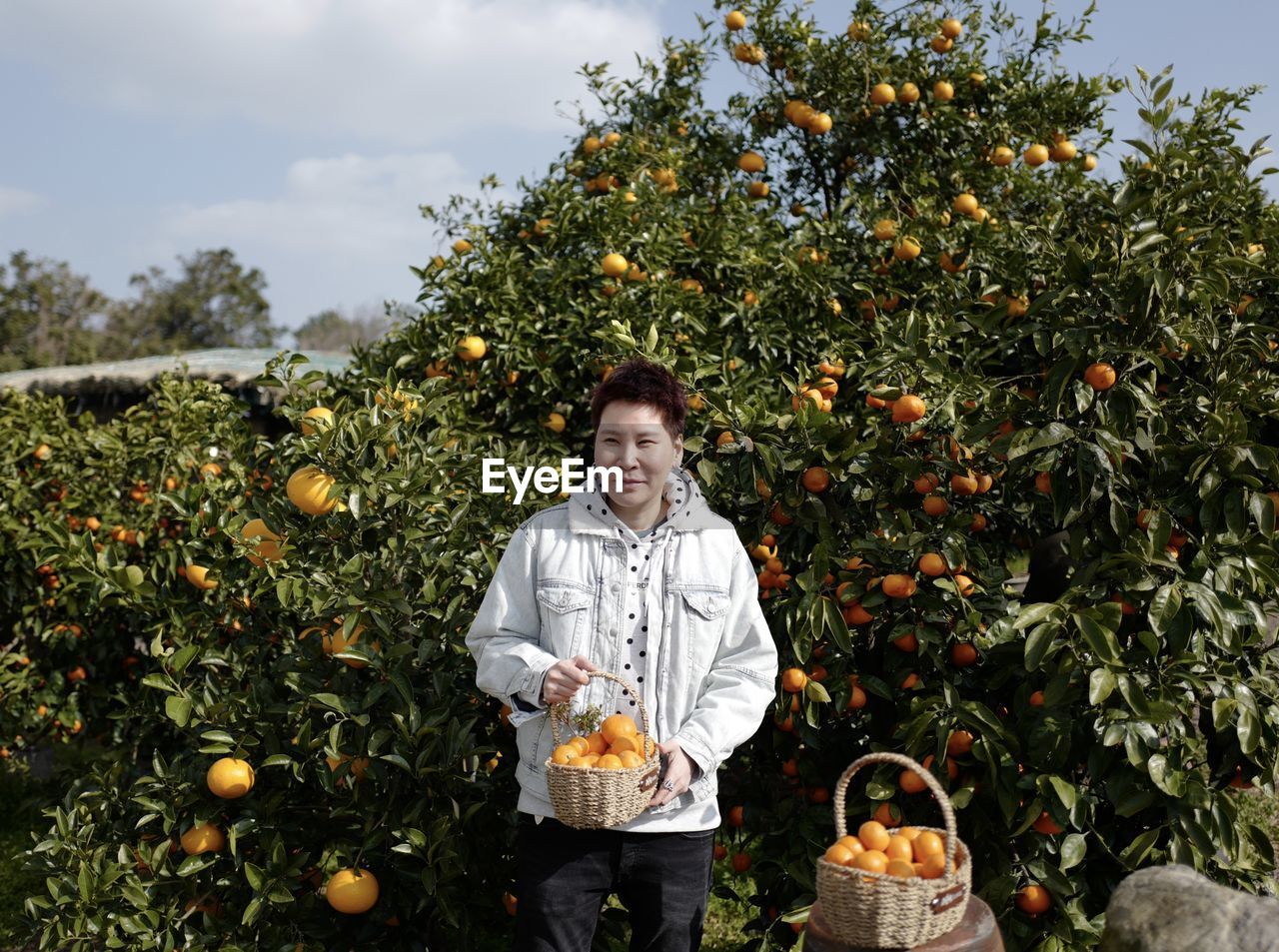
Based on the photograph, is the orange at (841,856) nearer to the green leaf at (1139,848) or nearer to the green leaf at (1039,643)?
the green leaf at (1039,643)

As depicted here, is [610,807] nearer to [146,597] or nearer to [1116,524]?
[1116,524]

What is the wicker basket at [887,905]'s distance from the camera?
1583 millimetres

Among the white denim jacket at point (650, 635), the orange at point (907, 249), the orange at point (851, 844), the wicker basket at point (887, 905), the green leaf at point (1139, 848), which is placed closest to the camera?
the wicker basket at point (887, 905)

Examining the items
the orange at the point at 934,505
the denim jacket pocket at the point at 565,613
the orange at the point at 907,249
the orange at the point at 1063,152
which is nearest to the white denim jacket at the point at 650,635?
the denim jacket pocket at the point at 565,613

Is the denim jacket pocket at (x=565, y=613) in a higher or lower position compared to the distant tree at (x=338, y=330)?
lower

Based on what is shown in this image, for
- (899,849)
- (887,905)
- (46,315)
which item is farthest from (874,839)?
(46,315)

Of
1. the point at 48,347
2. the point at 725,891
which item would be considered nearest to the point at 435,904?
the point at 725,891

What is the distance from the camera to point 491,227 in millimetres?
4531

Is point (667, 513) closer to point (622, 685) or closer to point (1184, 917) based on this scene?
point (622, 685)

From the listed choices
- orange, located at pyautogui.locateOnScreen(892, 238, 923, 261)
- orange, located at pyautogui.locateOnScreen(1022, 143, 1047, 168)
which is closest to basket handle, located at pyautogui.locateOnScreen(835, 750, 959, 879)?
orange, located at pyautogui.locateOnScreen(892, 238, 923, 261)

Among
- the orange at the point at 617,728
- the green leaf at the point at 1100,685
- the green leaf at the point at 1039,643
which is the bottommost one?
the orange at the point at 617,728

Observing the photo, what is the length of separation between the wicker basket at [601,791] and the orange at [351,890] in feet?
2.65

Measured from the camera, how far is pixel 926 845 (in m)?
1.71

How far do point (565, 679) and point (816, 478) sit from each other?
0.99m
